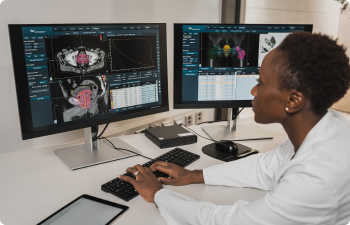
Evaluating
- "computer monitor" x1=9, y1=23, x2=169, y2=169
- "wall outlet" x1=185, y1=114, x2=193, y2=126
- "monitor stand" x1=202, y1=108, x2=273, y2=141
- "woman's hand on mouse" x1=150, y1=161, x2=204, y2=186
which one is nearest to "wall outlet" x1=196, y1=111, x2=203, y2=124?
"wall outlet" x1=185, y1=114, x2=193, y2=126

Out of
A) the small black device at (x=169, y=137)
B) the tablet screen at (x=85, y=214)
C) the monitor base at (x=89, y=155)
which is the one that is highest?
the small black device at (x=169, y=137)

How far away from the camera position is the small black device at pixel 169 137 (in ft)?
4.56

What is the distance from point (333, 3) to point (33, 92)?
6.68 feet

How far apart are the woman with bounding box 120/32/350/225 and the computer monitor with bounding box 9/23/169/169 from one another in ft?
Result: 1.59

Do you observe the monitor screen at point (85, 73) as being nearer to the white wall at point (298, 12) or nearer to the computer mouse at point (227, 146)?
the computer mouse at point (227, 146)

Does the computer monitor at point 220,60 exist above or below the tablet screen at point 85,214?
above

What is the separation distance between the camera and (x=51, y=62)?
108 centimetres

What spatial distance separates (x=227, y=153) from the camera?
1328mm

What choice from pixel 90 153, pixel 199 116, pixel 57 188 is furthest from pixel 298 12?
pixel 57 188

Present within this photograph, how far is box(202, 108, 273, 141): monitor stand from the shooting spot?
1.52 metres

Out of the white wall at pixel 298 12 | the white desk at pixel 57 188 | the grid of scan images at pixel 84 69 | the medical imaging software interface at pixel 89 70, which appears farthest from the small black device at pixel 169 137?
the white wall at pixel 298 12

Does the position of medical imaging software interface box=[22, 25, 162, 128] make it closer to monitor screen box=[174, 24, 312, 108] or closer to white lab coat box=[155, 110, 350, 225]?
monitor screen box=[174, 24, 312, 108]

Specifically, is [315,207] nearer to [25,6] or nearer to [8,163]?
[8,163]

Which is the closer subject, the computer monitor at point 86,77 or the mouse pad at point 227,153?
the computer monitor at point 86,77
